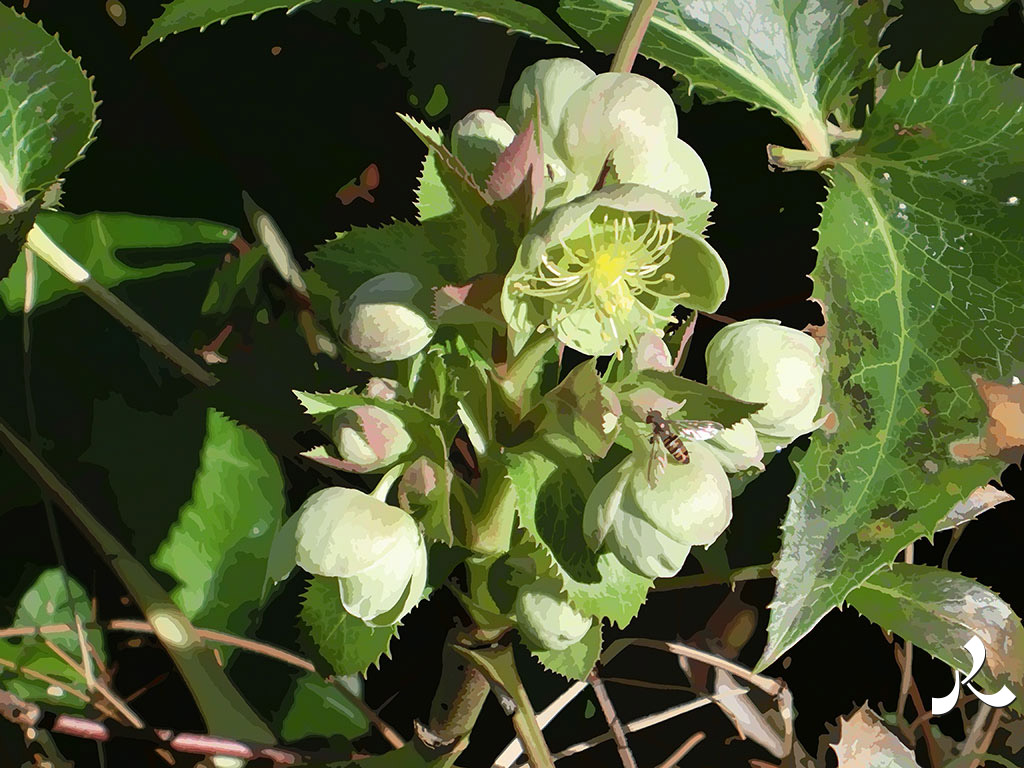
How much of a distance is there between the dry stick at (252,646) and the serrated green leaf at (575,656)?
7.3 inches

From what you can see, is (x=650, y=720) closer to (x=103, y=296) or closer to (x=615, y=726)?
(x=615, y=726)

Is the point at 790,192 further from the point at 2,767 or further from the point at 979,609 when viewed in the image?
the point at 2,767

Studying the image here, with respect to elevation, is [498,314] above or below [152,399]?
above

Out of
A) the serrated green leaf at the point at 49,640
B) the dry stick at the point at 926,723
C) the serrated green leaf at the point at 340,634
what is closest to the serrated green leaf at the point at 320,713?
the serrated green leaf at the point at 49,640

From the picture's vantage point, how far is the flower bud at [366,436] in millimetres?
287

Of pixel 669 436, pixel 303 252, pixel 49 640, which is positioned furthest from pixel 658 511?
pixel 49 640

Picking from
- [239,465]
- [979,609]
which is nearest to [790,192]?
[979,609]

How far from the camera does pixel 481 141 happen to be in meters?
0.28

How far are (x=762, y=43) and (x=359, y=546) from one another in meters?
0.26

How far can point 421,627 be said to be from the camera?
535 mm

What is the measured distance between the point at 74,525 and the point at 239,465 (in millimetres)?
101

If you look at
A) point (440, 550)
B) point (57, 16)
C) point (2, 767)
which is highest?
point (57, 16)

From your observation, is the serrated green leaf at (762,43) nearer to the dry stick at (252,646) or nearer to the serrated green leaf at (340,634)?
the serrated green leaf at (340,634)

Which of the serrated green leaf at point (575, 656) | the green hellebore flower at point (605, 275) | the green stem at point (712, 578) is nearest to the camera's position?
the green hellebore flower at point (605, 275)
